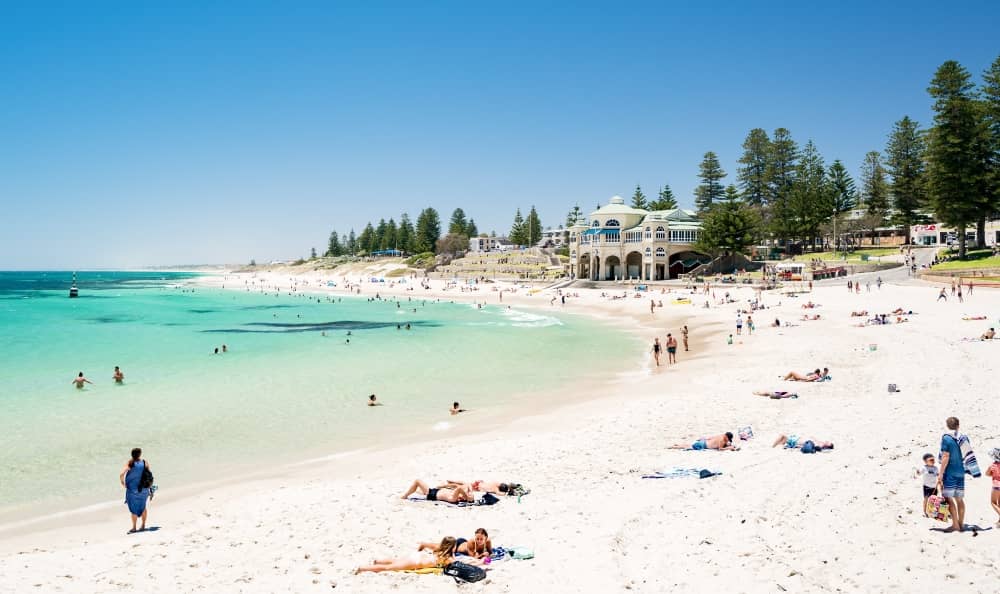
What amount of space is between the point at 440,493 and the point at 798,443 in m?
6.32

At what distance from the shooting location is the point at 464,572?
6.40 m

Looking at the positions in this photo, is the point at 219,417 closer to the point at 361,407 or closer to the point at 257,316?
the point at 361,407

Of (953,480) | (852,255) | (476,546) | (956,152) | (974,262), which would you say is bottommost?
(476,546)

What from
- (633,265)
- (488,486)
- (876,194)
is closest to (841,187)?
(876,194)

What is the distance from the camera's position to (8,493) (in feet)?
35.7

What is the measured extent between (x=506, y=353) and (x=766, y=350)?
11.0 metres

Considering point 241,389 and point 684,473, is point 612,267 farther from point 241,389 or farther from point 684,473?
point 684,473

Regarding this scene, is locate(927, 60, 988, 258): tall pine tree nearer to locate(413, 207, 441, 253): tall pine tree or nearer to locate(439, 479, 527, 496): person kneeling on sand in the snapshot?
locate(439, 479, 527, 496): person kneeling on sand

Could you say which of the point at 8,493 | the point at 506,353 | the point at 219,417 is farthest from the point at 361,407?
the point at 506,353

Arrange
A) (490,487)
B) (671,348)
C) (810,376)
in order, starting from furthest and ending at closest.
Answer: (671,348) < (810,376) < (490,487)

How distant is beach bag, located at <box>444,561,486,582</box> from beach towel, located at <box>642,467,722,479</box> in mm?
3916

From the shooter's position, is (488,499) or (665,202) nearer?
(488,499)

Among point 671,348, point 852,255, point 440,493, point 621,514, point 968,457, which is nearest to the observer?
point 968,457

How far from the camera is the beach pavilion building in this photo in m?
63.1
